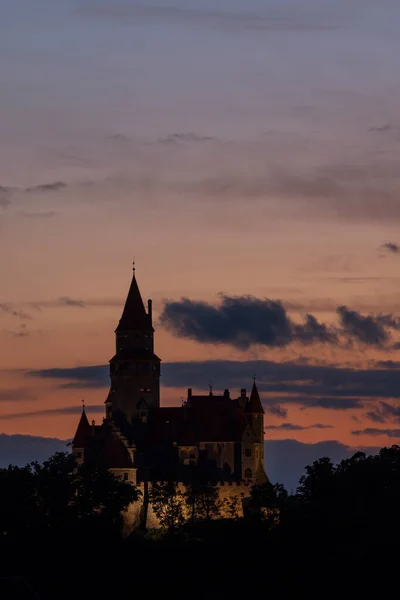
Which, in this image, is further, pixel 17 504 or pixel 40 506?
pixel 40 506

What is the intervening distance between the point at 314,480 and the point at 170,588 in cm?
4995

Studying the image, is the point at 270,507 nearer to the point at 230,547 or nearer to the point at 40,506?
the point at 40,506

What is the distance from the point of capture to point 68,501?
19762cm

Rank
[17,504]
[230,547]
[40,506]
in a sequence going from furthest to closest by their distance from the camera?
1. [40,506]
2. [17,504]
3. [230,547]

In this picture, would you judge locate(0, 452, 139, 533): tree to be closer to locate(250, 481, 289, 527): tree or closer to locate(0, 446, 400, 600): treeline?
locate(0, 446, 400, 600): treeline

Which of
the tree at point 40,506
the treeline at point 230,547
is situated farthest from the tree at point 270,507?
the tree at point 40,506

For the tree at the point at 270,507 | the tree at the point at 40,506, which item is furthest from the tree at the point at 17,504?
the tree at the point at 270,507

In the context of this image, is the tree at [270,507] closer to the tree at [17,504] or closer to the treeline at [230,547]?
the treeline at [230,547]

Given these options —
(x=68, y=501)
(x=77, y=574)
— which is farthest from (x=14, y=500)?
(x=77, y=574)

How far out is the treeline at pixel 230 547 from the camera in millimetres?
147875

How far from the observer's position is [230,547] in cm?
15938

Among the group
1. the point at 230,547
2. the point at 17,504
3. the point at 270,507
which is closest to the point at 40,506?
the point at 17,504

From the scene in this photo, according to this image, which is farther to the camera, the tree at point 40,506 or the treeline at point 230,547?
the tree at point 40,506

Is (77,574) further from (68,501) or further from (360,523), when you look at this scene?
(68,501)
